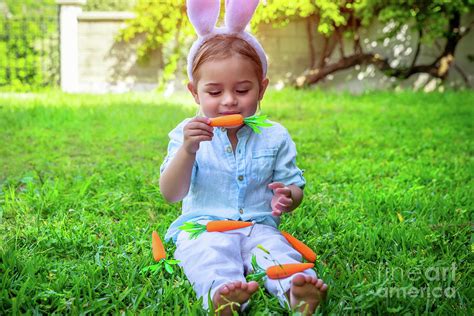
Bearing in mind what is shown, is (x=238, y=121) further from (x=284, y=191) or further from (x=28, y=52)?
(x=28, y=52)

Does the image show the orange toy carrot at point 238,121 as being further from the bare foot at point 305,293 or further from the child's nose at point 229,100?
the bare foot at point 305,293

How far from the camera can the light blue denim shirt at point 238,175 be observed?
2170mm

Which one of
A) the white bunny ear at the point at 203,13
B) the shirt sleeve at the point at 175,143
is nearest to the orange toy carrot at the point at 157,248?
the shirt sleeve at the point at 175,143

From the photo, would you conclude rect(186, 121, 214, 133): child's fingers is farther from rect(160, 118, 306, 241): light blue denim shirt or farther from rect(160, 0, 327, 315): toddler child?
rect(160, 118, 306, 241): light blue denim shirt

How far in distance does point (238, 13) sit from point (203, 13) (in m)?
0.13

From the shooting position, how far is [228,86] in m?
2.05

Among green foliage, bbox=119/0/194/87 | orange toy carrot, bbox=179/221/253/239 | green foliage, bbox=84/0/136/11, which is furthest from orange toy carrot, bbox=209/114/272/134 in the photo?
green foliage, bbox=84/0/136/11

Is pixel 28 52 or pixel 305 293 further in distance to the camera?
pixel 28 52

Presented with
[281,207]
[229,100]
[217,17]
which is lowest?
[281,207]

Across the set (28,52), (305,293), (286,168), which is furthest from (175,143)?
(28,52)

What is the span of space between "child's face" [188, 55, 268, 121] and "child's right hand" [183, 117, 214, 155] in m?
0.11

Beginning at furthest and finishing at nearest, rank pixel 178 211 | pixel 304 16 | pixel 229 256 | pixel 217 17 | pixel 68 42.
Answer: pixel 68 42 → pixel 304 16 → pixel 178 211 → pixel 217 17 → pixel 229 256

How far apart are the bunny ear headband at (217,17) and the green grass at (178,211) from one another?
31.4 inches

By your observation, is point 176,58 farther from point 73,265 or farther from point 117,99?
point 73,265
